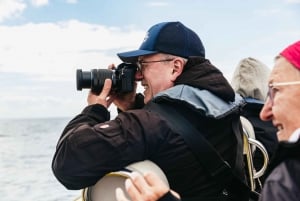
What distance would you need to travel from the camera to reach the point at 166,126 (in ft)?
8.43

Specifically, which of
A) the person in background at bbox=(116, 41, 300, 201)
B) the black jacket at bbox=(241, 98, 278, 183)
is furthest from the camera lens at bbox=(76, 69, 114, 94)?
the black jacket at bbox=(241, 98, 278, 183)

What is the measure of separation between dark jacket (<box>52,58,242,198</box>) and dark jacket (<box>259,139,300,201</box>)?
0.83 meters

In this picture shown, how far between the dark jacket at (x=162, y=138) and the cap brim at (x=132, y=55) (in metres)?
0.24

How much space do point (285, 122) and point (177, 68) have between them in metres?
1.14

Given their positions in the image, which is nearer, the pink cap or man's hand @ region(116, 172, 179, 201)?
man's hand @ region(116, 172, 179, 201)

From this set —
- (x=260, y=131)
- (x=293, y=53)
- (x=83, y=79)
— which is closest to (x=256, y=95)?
(x=260, y=131)

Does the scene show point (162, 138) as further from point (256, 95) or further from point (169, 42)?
point (256, 95)

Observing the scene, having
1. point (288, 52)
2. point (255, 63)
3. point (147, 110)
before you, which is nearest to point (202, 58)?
point (147, 110)

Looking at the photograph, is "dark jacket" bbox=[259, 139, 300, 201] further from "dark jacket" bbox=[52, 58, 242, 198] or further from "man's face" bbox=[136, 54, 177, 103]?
"man's face" bbox=[136, 54, 177, 103]

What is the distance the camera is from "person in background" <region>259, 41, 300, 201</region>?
171cm

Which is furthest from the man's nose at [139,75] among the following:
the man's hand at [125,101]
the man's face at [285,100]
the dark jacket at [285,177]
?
the dark jacket at [285,177]

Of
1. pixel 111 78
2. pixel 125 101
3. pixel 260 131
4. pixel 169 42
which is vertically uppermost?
pixel 169 42

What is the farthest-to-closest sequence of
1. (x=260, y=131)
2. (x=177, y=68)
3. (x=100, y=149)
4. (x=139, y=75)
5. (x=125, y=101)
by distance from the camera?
(x=260, y=131) → (x=125, y=101) → (x=139, y=75) → (x=177, y=68) → (x=100, y=149)

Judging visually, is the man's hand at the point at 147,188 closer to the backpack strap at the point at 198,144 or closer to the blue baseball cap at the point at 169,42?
the backpack strap at the point at 198,144
